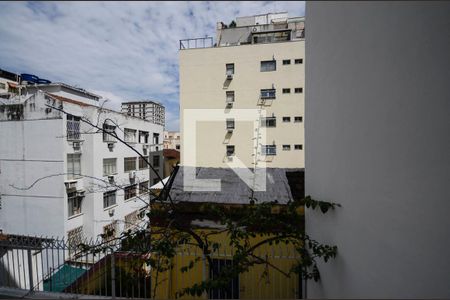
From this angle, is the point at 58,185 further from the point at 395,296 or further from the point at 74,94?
the point at 395,296

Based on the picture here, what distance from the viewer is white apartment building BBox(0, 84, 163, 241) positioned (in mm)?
5759

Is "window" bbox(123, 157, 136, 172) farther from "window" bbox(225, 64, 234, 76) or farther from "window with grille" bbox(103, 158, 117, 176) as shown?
"window" bbox(225, 64, 234, 76)

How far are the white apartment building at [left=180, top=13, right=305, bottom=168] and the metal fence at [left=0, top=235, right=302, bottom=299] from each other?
1097 cm

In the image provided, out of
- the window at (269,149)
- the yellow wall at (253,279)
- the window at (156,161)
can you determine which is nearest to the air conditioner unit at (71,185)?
the window at (156,161)

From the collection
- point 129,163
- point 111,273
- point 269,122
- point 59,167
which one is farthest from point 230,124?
point 111,273

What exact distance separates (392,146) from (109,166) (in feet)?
43.6

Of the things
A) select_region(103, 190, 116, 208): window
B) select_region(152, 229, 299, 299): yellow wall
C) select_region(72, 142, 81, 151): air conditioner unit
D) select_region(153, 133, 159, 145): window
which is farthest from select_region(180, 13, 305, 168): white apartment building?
select_region(152, 229, 299, 299): yellow wall

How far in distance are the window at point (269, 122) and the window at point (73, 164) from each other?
1108cm

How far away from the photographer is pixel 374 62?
4.45ft

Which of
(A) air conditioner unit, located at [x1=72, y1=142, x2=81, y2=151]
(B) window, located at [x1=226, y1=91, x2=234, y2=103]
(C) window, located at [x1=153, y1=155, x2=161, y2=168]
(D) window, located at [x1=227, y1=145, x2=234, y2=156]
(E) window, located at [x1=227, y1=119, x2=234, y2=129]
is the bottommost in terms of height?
(C) window, located at [x1=153, y1=155, x2=161, y2=168]

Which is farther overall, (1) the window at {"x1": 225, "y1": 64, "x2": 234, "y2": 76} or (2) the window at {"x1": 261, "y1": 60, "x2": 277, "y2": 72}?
(1) the window at {"x1": 225, "y1": 64, "x2": 234, "y2": 76}

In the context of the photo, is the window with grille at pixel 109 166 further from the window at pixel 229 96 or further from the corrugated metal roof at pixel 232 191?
the corrugated metal roof at pixel 232 191

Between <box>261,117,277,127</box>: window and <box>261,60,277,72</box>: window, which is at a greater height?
<box>261,60,277,72</box>: window

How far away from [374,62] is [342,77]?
0.88 feet
